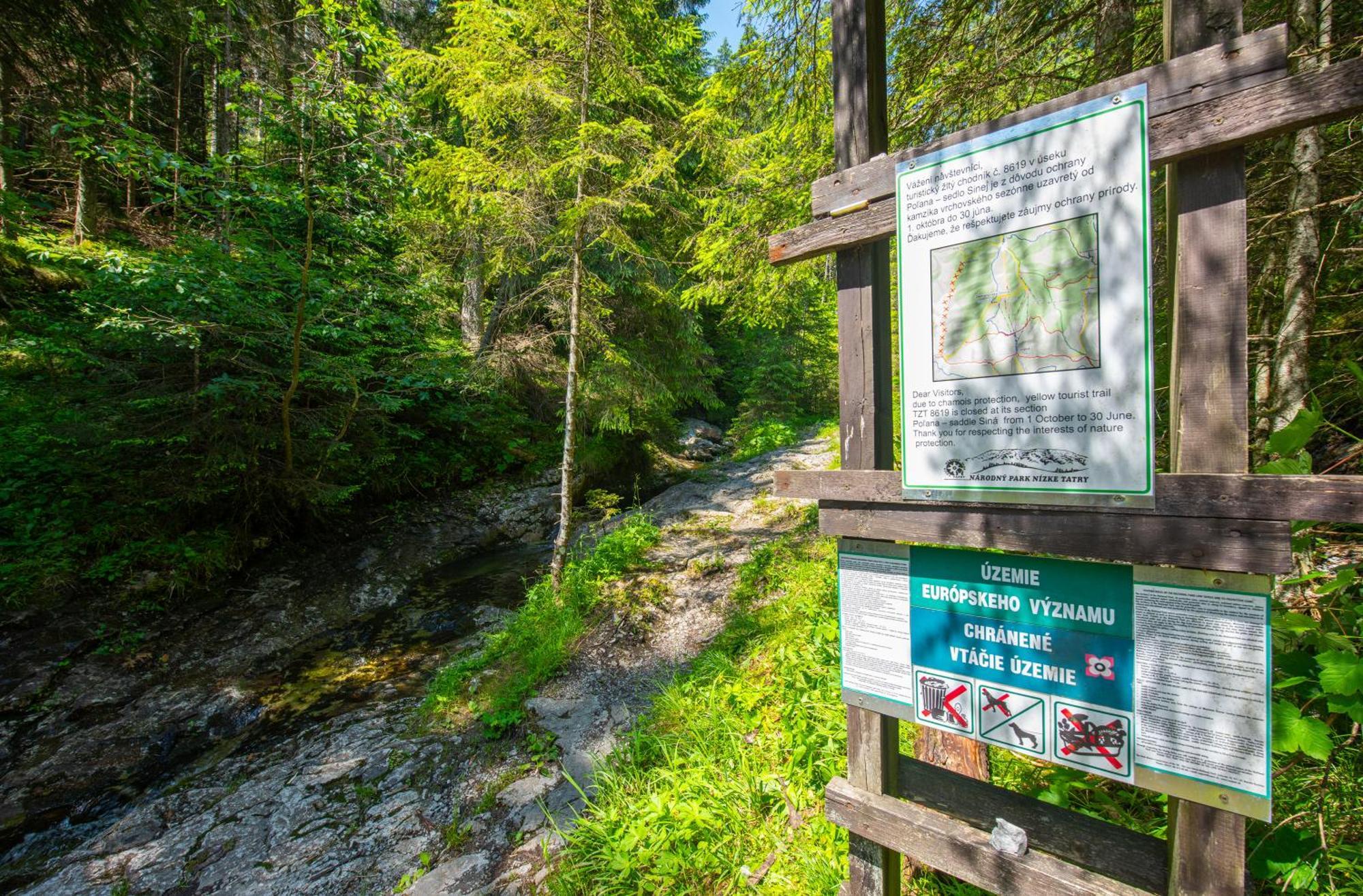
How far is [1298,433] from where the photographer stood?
5.24 feet

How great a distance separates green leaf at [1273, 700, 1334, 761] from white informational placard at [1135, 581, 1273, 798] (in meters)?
0.25

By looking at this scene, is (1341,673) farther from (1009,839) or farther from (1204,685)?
(1009,839)

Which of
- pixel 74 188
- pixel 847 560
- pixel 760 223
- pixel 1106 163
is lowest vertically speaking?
pixel 847 560

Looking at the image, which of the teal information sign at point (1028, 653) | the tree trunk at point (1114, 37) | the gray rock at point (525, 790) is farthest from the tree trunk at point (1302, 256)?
the gray rock at point (525, 790)

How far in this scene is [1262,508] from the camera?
4.36ft

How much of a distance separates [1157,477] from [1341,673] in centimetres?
75

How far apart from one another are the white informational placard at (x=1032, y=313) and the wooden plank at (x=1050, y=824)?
1175mm

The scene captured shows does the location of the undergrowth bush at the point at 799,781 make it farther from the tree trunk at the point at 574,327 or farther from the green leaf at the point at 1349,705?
the tree trunk at the point at 574,327

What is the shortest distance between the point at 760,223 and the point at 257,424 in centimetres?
755

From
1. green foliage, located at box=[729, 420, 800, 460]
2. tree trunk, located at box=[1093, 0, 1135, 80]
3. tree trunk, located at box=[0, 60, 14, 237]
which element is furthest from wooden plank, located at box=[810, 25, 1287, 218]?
green foliage, located at box=[729, 420, 800, 460]

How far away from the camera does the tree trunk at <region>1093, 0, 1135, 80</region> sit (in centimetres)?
317

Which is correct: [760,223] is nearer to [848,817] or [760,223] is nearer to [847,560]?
[847,560]

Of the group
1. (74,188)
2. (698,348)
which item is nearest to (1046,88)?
(698,348)

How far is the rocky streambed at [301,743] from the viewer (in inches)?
145
